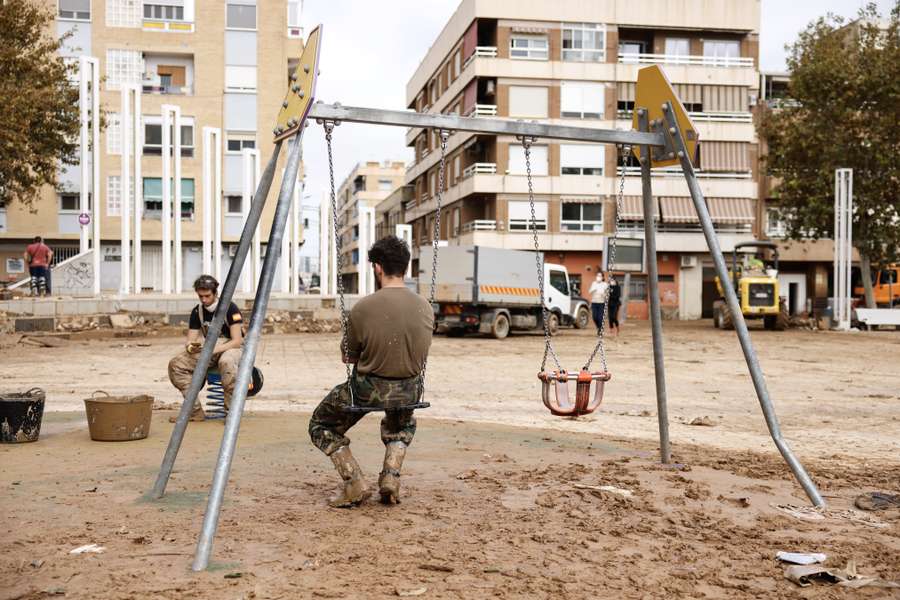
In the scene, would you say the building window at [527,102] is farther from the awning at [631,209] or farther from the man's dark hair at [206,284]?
the man's dark hair at [206,284]

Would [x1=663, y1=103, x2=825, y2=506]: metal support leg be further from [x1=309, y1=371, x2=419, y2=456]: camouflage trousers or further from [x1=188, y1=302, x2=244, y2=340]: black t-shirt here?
[x1=188, y1=302, x2=244, y2=340]: black t-shirt

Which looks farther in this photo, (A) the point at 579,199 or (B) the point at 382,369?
(A) the point at 579,199

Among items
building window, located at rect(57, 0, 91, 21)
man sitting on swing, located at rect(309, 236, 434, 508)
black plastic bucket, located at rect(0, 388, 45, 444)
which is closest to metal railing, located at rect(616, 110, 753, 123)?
building window, located at rect(57, 0, 91, 21)

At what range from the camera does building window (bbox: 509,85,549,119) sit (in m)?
48.0

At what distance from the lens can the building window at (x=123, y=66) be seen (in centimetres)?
4506

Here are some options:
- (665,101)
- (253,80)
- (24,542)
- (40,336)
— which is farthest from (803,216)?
(24,542)

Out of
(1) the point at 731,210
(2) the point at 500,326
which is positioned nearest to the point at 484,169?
(1) the point at 731,210

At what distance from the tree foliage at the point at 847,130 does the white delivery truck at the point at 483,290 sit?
18.0m

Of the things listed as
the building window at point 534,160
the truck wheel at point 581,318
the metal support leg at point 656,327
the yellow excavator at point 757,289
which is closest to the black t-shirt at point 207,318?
the metal support leg at point 656,327

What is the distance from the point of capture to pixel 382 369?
605 cm

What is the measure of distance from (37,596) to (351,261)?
100m

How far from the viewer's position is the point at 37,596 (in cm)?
427

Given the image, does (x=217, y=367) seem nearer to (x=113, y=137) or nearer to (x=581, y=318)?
(x=581, y=318)

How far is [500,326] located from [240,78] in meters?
23.9
